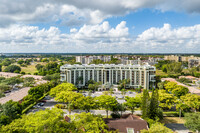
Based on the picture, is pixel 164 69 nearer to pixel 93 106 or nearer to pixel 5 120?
pixel 93 106

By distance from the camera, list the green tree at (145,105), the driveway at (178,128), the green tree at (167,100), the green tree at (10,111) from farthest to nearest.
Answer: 1. the green tree at (167,100)
2. the green tree at (145,105)
3. the driveway at (178,128)
4. the green tree at (10,111)

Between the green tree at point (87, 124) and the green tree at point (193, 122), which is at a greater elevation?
the green tree at point (87, 124)

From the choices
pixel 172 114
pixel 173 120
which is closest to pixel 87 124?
pixel 173 120

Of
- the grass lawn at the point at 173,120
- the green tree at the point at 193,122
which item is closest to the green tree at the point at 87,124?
the green tree at the point at 193,122

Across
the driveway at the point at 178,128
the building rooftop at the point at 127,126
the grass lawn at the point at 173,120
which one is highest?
the building rooftop at the point at 127,126

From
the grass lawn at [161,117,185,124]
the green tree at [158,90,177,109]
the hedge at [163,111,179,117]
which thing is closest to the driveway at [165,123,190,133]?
the grass lawn at [161,117,185,124]

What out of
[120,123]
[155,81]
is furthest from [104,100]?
[155,81]

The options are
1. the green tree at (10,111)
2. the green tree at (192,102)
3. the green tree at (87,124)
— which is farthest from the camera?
the green tree at (192,102)

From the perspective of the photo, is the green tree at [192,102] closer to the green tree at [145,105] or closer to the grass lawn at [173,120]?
the grass lawn at [173,120]
